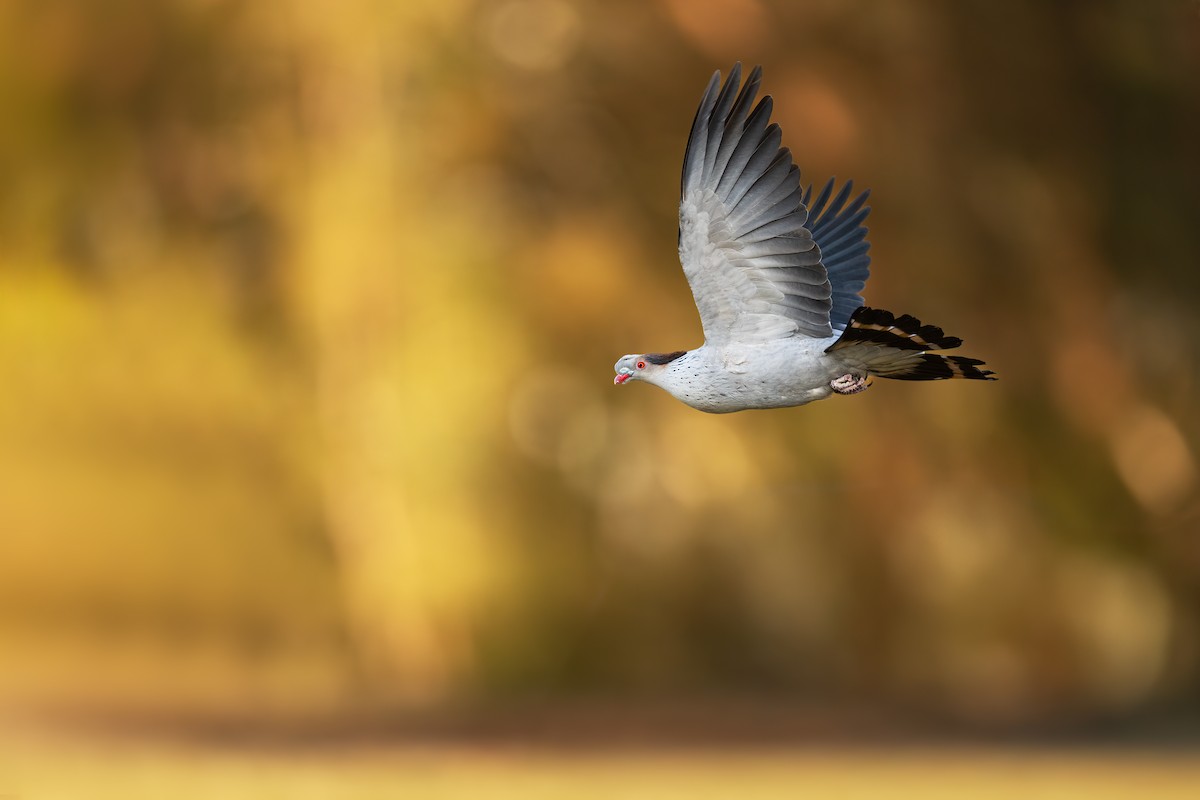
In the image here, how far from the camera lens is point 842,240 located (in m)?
1.70

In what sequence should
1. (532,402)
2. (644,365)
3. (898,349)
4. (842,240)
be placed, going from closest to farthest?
1. (898,349)
2. (644,365)
3. (842,240)
4. (532,402)

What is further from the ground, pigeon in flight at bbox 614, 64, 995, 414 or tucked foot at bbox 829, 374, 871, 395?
pigeon in flight at bbox 614, 64, 995, 414

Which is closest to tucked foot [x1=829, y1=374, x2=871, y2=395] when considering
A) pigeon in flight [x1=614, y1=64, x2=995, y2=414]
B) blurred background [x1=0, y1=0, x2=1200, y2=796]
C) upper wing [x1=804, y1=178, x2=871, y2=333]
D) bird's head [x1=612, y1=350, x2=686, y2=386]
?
pigeon in flight [x1=614, y1=64, x2=995, y2=414]

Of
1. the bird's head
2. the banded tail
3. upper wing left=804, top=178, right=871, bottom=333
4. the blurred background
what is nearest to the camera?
the banded tail

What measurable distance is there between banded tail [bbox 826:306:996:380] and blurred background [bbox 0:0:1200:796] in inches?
172

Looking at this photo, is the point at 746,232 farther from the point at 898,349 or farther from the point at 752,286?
the point at 898,349

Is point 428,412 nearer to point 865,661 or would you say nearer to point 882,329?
point 865,661

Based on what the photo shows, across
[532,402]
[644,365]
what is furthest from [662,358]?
[532,402]

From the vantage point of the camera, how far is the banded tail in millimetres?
1145

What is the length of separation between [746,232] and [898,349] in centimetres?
23

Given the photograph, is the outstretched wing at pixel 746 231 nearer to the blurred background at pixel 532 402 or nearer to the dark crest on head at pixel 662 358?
the dark crest on head at pixel 662 358

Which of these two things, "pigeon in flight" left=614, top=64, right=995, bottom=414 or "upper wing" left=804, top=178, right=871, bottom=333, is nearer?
"pigeon in flight" left=614, top=64, right=995, bottom=414

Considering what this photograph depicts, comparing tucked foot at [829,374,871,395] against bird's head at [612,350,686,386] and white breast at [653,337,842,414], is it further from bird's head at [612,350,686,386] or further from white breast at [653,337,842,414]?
bird's head at [612,350,686,386]

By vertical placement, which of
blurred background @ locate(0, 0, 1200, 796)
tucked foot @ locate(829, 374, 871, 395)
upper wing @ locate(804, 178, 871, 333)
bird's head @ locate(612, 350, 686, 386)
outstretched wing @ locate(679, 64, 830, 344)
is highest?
blurred background @ locate(0, 0, 1200, 796)
